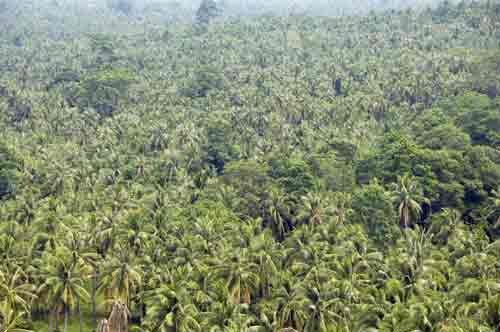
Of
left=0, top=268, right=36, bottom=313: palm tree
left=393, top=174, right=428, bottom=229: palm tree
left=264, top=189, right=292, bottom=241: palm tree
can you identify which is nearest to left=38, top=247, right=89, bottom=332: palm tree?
left=0, top=268, right=36, bottom=313: palm tree

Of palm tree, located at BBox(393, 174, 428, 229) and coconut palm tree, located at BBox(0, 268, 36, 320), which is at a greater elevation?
palm tree, located at BBox(393, 174, 428, 229)

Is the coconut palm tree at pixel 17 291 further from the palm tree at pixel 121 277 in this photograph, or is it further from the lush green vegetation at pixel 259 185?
the palm tree at pixel 121 277

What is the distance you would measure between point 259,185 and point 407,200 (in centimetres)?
1923

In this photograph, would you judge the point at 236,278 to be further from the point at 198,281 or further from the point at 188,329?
the point at 188,329

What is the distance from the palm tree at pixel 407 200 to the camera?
6525 cm

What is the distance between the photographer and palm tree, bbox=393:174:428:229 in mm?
65250

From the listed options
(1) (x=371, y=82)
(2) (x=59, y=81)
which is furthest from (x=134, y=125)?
(1) (x=371, y=82)

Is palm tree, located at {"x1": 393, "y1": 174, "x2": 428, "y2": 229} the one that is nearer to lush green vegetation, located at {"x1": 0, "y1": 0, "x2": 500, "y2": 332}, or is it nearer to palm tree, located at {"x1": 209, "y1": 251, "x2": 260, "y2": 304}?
lush green vegetation, located at {"x1": 0, "y1": 0, "x2": 500, "y2": 332}

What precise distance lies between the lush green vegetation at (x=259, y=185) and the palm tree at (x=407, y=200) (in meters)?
0.23

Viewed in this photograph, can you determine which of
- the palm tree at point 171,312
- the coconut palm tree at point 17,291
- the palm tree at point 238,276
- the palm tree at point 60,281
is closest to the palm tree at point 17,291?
the coconut palm tree at point 17,291

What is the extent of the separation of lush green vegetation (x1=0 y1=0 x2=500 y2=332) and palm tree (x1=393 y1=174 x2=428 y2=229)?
0.74ft

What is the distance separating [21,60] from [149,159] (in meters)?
67.4

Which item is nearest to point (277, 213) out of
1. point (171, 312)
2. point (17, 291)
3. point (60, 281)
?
point (171, 312)

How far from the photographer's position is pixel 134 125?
93.8 metres
